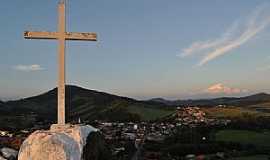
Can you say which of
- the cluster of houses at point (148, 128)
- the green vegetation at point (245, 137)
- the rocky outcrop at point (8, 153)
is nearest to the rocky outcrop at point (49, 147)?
the rocky outcrop at point (8, 153)

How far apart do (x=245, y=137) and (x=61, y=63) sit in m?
61.1

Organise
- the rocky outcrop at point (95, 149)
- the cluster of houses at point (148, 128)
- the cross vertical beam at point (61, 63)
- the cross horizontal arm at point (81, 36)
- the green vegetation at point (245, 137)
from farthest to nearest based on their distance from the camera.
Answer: the cluster of houses at point (148, 128)
the green vegetation at point (245, 137)
the cross horizontal arm at point (81, 36)
the cross vertical beam at point (61, 63)
the rocky outcrop at point (95, 149)

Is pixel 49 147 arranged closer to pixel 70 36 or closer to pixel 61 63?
pixel 61 63

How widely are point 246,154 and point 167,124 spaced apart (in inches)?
1924

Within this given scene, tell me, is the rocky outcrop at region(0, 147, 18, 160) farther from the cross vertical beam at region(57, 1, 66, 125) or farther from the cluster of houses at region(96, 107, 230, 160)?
the cluster of houses at region(96, 107, 230, 160)

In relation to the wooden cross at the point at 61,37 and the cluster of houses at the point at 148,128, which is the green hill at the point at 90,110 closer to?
the cluster of houses at the point at 148,128

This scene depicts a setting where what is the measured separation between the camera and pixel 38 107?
150750mm

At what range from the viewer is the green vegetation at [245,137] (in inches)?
2555

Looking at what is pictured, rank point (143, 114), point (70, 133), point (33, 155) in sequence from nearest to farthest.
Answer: point (33, 155) < point (70, 133) < point (143, 114)

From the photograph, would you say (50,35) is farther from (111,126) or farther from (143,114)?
(143,114)

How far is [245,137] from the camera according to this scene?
2758 inches

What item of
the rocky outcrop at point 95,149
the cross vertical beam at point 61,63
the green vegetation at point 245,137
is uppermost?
the cross vertical beam at point 61,63

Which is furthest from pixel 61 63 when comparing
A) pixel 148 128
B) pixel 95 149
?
pixel 148 128

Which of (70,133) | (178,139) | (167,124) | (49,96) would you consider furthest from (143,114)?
(70,133)
